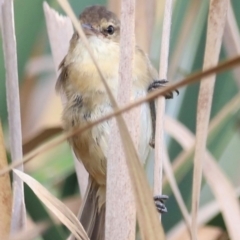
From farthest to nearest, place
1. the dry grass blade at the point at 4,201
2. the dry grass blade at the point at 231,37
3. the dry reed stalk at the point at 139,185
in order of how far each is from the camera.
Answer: the dry grass blade at the point at 231,37 → the dry grass blade at the point at 4,201 → the dry reed stalk at the point at 139,185

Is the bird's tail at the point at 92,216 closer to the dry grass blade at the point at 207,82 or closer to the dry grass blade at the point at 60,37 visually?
the dry grass blade at the point at 60,37

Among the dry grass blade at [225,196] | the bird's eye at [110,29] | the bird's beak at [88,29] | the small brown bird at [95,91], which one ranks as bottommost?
the dry grass blade at [225,196]

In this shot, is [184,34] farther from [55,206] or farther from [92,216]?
[55,206]

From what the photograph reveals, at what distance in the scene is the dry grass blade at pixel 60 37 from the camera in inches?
50.0

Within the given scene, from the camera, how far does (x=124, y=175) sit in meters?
0.87

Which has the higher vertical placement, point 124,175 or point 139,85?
point 139,85

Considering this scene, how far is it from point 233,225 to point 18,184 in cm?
39

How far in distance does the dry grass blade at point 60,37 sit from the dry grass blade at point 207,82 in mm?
478

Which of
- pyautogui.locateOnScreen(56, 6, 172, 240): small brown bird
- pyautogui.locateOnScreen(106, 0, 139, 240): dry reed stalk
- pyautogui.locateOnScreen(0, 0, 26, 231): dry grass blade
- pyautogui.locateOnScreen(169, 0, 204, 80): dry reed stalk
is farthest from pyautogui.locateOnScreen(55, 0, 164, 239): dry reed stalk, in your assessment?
pyautogui.locateOnScreen(169, 0, 204, 80): dry reed stalk

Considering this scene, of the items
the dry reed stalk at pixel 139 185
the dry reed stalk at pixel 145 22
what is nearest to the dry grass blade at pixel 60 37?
the dry reed stalk at pixel 145 22

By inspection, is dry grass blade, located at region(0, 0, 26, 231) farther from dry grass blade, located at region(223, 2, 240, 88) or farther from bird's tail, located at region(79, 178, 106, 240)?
dry grass blade, located at region(223, 2, 240, 88)

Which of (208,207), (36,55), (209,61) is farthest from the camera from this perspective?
(36,55)

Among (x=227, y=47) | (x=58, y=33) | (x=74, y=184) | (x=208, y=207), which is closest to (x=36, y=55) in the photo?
(x=58, y=33)

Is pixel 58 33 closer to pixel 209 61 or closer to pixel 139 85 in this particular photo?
pixel 139 85
